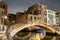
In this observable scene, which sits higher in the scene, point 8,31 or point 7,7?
point 7,7

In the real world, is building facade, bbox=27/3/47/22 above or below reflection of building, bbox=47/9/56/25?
above

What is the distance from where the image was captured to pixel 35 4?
8.95 m

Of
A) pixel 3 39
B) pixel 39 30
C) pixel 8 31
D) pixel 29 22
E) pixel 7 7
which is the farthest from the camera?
pixel 39 30

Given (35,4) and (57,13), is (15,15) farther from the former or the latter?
(57,13)

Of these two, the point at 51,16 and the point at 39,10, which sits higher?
the point at 39,10

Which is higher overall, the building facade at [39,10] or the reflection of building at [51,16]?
the building facade at [39,10]

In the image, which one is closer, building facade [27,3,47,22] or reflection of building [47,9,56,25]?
building facade [27,3,47,22]

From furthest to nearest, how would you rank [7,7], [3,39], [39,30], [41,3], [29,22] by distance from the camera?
1. [41,3]
2. [39,30]
3. [29,22]
4. [7,7]
5. [3,39]

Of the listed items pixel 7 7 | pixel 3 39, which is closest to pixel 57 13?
pixel 7 7

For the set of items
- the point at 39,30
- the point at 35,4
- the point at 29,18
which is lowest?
the point at 39,30

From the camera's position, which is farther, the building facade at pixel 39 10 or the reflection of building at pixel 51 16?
the reflection of building at pixel 51 16

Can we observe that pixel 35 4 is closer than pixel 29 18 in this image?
No

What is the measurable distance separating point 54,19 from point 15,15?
81.5 inches

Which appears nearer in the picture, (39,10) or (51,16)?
(39,10)
